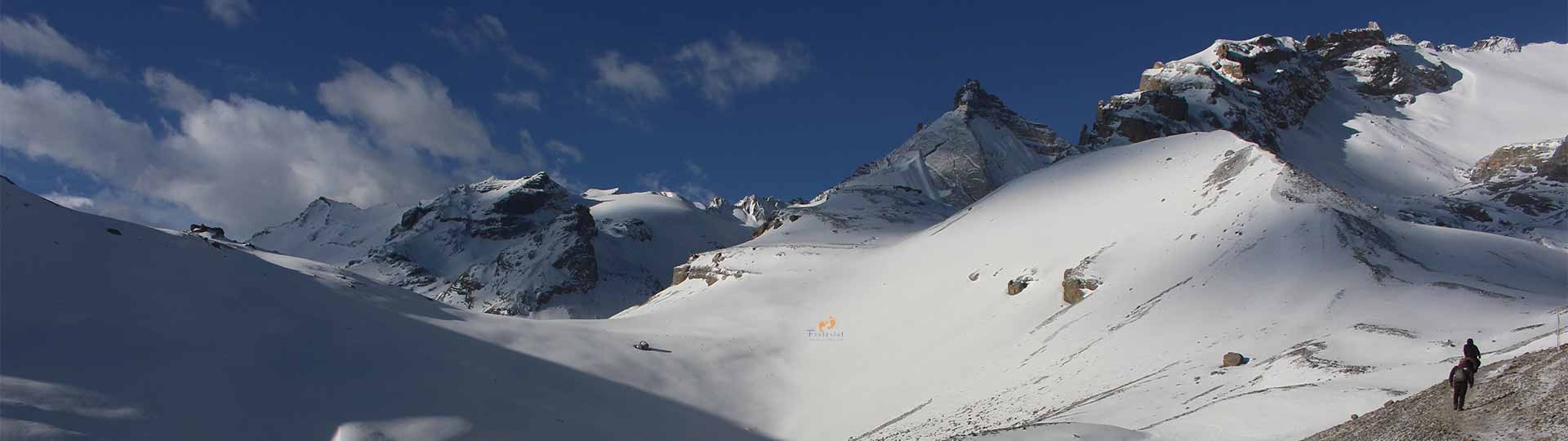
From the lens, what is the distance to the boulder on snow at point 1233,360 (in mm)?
25922

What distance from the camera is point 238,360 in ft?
88.0

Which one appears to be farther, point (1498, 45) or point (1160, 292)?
point (1498, 45)

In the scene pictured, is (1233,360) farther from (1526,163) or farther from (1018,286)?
(1526,163)

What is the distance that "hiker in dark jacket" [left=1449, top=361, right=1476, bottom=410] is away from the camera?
14.1 m

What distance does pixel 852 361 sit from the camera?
51.0 metres

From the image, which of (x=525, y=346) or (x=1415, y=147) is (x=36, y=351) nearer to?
(x=525, y=346)

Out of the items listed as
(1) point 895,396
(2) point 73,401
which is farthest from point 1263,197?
(2) point 73,401

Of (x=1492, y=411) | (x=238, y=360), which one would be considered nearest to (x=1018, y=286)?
(x=1492, y=411)

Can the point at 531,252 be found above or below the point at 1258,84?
below

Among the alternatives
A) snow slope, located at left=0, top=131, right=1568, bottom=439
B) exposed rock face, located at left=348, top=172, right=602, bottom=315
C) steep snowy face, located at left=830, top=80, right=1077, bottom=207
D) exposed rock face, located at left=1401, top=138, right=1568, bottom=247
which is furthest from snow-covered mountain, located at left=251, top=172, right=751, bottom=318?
exposed rock face, located at left=1401, top=138, right=1568, bottom=247

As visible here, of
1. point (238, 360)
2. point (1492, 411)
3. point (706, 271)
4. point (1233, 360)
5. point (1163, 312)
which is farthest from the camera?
point (706, 271)

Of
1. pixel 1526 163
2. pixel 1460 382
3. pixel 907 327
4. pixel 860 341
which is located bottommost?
pixel 1460 382

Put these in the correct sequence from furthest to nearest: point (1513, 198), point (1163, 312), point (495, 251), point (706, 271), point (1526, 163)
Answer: point (495, 251) → point (1526, 163) → point (1513, 198) → point (706, 271) → point (1163, 312)

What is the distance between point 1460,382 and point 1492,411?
57 centimetres
